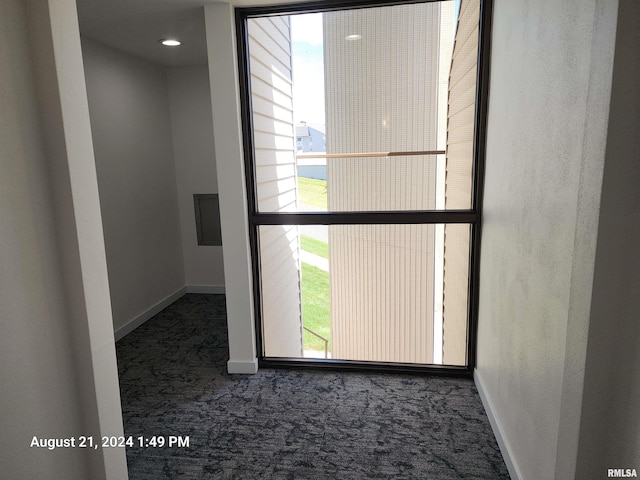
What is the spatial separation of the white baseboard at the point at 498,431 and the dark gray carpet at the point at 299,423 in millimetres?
43

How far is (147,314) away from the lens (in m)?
4.21

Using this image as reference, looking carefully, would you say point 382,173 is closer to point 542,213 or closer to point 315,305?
point 315,305

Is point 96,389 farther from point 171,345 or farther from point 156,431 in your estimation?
point 171,345

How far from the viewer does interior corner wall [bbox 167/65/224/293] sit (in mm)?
4637

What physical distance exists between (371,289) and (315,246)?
520 mm

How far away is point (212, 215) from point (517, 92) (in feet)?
12.0

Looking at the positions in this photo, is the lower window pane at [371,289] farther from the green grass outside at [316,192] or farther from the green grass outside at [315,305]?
the green grass outside at [316,192]

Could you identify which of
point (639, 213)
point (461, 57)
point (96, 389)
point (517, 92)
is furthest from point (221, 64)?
point (639, 213)

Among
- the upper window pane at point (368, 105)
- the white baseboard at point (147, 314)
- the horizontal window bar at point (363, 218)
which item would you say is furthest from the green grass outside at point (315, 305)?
the white baseboard at point (147, 314)

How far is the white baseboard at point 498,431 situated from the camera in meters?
1.95

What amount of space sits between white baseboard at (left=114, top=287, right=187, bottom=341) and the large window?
151cm

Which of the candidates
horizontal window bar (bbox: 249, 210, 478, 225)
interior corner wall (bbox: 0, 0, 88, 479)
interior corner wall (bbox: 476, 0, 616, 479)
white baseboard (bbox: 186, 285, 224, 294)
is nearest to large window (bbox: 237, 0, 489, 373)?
horizontal window bar (bbox: 249, 210, 478, 225)

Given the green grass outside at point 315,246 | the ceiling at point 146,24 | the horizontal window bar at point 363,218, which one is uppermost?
the ceiling at point 146,24

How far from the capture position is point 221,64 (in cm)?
270
